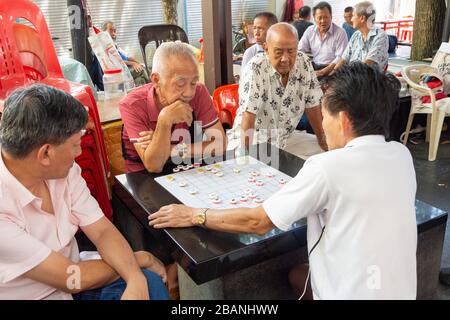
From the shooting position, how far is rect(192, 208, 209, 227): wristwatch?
1.40 metres

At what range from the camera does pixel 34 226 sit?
4.28 feet

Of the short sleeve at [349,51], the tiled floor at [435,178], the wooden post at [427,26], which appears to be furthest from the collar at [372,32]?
the wooden post at [427,26]

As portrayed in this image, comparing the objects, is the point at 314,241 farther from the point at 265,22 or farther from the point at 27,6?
the point at 265,22

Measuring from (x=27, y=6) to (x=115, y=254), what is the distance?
72.1 inches

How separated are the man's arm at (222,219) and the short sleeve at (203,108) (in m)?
0.76

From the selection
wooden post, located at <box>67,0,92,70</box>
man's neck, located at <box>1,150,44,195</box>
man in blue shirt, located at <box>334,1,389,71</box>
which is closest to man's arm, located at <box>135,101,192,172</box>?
man's neck, located at <box>1,150,44,195</box>

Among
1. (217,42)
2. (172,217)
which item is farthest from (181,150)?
(217,42)

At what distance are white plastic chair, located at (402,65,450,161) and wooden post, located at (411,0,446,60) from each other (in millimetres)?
1924

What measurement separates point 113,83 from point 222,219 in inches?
77.2

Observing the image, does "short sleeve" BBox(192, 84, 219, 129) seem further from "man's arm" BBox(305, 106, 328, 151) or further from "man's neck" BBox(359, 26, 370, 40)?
"man's neck" BBox(359, 26, 370, 40)

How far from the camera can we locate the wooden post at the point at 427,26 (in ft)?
19.4

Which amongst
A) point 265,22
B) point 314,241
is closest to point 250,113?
point 314,241

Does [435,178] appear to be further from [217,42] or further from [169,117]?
[169,117]

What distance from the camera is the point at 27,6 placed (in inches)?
99.0
